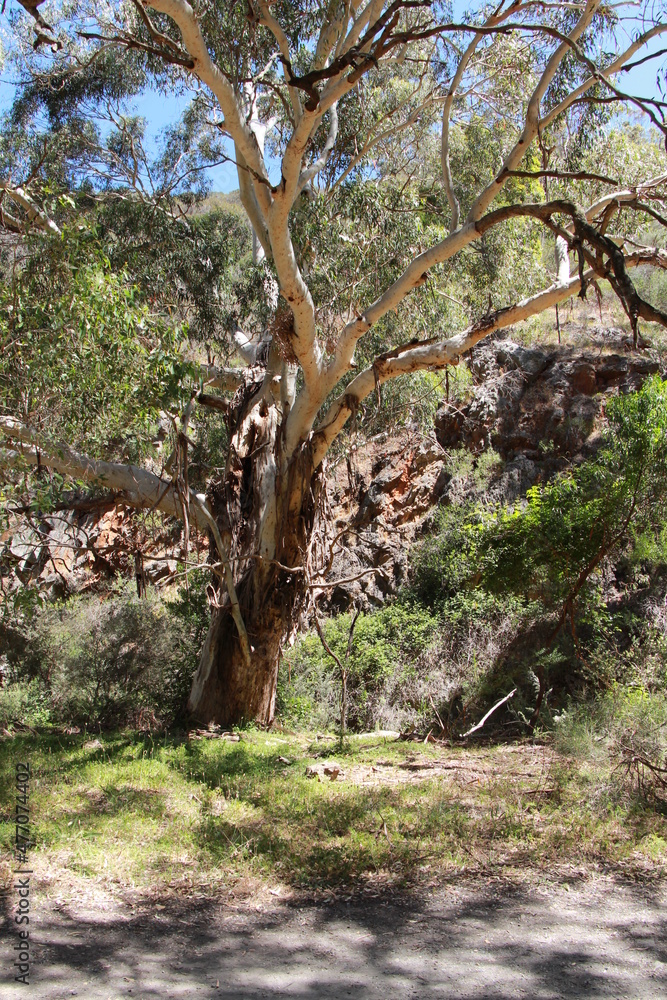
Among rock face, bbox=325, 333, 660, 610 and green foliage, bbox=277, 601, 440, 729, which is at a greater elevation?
rock face, bbox=325, 333, 660, 610

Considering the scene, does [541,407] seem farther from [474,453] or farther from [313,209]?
[313,209]

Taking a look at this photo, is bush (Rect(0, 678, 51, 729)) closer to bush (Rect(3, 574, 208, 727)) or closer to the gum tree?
bush (Rect(3, 574, 208, 727))

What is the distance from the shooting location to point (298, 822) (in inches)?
225

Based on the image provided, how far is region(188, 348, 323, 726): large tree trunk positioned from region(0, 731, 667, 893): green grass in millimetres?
1685

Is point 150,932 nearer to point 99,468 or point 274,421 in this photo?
point 99,468

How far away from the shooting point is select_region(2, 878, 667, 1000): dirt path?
11.9ft

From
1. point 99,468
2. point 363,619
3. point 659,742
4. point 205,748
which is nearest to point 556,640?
point 363,619

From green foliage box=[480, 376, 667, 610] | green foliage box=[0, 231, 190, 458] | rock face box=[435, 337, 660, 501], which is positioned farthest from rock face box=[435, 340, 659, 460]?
green foliage box=[0, 231, 190, 458]

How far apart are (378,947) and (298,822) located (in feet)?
5.55

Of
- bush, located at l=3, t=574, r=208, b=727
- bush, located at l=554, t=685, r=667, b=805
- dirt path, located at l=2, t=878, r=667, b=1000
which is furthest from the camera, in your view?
bush, located at l=3, t=574, r=208, b=727

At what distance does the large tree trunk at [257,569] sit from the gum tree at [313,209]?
0.02 meters

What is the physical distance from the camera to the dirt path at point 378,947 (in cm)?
362

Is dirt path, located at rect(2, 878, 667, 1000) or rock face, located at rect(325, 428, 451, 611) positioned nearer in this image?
dirt path, located at rect(2, 878, 667, 1000)

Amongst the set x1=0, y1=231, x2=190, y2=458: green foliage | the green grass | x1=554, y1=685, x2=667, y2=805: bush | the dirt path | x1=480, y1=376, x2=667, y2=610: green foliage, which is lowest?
the dirt path
